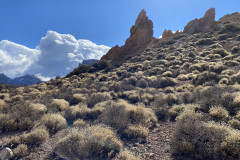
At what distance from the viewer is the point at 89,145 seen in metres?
4.29

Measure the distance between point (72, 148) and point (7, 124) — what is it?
4.00m

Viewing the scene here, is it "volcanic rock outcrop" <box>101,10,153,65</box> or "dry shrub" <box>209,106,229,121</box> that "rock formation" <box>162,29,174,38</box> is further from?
"dry shrub" <box>209,106,229,121</box>

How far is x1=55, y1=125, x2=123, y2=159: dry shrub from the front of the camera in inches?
164

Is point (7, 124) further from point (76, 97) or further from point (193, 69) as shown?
point (193, 69)

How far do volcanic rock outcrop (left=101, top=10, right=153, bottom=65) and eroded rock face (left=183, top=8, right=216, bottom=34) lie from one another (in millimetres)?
11701

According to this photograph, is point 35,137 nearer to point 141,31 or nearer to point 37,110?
point 37,110

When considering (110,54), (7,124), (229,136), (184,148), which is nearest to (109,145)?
(184,148)

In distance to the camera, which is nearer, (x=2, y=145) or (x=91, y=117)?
(x=2, y=145)

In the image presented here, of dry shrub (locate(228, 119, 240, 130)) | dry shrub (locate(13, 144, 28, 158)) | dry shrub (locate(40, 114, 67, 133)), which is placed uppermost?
dry shrub (locate(228, 119, 240, 130))

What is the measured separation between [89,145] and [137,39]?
41675mm

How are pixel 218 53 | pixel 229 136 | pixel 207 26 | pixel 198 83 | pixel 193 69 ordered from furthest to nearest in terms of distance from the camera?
1. pixel 207 26
2. pixel 218 53
3. pixel 193 69
4. pixel 198 83
5. pixel 229 136

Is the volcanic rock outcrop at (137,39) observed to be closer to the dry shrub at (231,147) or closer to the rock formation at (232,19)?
the rock formation at (232,19)

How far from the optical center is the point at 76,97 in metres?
11.1

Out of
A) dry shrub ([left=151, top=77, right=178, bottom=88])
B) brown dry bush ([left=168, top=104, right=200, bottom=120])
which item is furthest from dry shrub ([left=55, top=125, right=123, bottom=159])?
dry shrub ([left=151, top=77, right=178, bottom=88])
